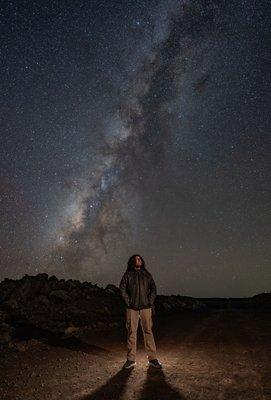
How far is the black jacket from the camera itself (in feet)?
26.2

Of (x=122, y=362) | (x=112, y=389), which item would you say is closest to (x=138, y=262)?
(x=122, y=362)

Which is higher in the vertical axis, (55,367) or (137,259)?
(137,259)

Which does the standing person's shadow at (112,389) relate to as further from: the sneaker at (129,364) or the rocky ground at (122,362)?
the sneaker at (129,364)

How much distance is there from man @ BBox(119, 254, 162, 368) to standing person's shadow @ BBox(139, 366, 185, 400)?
2.90 feet

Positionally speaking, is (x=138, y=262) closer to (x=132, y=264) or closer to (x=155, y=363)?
(x=132, y=264)

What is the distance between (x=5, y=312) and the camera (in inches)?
597

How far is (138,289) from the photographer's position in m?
8.03

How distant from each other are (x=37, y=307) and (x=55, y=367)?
8.75 metres

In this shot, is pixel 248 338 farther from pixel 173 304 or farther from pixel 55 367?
pixel 173 304

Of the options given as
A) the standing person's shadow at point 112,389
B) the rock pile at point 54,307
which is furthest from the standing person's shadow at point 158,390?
the rock pile at point 54,307

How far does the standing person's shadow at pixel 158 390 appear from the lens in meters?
5.65

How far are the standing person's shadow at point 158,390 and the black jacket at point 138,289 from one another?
1.46 m

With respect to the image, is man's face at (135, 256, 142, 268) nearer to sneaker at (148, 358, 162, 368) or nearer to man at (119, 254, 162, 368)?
man at (119, 254, 162, 368)

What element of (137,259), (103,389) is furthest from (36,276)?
(103,389)
